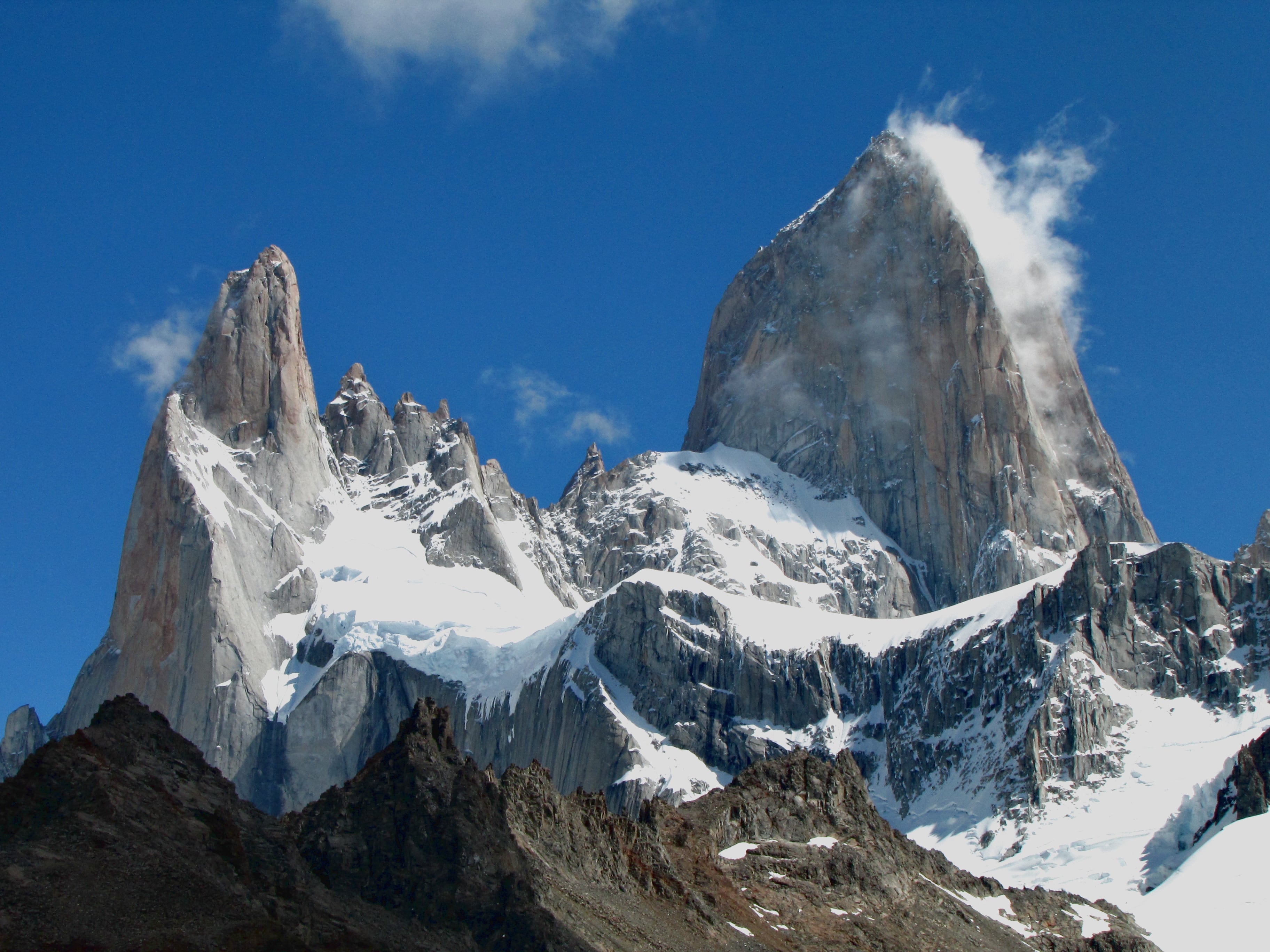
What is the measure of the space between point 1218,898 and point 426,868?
271ft

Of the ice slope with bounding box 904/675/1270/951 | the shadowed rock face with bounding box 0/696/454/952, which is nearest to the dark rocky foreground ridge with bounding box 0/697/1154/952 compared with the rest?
the shadowed rock face with bounding box 0/696/454/952

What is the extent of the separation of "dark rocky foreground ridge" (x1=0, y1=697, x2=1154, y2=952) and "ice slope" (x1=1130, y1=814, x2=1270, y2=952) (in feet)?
29.2

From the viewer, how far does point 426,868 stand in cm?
8262

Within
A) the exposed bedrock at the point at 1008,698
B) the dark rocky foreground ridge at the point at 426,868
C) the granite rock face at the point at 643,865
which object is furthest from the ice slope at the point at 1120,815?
the dark rocky foreground ridge at the point at 426,868

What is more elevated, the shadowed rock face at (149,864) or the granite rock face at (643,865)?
the granite rock face at (643,865)

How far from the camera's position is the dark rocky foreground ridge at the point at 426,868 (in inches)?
2596

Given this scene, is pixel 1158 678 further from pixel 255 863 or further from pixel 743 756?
pixel 255 863

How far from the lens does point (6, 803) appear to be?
69062 mm

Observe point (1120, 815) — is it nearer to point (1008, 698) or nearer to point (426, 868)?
point (1008, 698)

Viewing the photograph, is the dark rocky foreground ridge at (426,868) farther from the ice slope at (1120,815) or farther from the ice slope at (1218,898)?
the ice slope at (1120,815)

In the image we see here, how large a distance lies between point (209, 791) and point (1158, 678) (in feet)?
452

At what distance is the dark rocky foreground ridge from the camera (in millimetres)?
65938

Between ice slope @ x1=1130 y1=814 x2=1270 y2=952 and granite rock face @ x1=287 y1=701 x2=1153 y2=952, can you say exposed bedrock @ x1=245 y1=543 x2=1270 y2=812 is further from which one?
granite rock face @ x1=287 y1=701 x2=1153 y2=952

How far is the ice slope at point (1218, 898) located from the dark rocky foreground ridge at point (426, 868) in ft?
29.2
